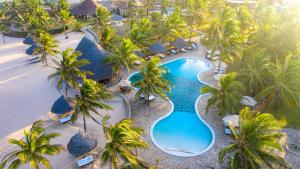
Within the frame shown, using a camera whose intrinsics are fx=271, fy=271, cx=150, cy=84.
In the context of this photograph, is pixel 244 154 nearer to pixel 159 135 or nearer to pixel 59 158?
pixel 159 135

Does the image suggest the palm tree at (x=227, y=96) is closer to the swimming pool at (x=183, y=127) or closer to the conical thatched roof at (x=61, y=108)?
the swimming pool at (x=183, y=127)

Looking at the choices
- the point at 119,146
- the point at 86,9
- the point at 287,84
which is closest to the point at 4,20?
the point at 86,9

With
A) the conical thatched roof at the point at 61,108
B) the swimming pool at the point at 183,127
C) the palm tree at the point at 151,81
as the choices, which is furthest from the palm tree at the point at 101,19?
the conical thatched roof at the point at 61,108

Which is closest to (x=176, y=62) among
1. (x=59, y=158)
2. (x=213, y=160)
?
(x=213, y=160)

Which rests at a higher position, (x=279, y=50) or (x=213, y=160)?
(x=279, y=50)

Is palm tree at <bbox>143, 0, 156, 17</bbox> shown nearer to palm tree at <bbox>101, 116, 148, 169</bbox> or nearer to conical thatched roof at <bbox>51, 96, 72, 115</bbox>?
conical thatched roof at <bbox>51, 96, 72, 115</bbox>

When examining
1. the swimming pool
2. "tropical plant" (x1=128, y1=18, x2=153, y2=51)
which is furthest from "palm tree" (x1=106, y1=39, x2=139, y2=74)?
"tropical plant" (x1=128, y1=18, x2=153, y2=51)
